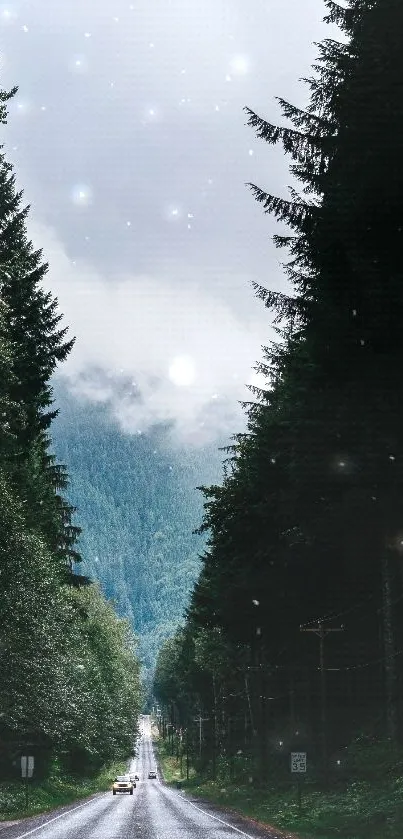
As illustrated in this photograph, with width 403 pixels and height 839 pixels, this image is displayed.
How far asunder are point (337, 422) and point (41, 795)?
37.2 metres

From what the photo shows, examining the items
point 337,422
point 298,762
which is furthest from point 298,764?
point 337,422

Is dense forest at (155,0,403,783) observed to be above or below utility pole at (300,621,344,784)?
above

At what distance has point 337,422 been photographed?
2189cm

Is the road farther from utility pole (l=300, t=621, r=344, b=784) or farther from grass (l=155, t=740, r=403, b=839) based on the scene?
utility pole (l=300, t=621, r=344, b=784)

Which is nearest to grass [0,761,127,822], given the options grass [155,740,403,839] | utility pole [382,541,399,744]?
grass [155,740,403,839]

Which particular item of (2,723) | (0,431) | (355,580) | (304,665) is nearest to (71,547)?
(2,723)

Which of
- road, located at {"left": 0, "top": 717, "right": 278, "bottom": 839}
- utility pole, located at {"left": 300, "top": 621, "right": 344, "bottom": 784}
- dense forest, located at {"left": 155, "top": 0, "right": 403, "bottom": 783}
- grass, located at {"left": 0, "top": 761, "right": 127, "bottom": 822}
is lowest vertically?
grass, located at {"left": 0, "top": 761, "right": 127, "bottom": 822}

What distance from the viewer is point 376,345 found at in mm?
20406

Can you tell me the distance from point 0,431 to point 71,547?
103ft

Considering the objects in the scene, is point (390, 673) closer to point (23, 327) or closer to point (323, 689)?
point (323, 689)

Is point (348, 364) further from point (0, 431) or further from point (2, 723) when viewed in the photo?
point (2, 723)

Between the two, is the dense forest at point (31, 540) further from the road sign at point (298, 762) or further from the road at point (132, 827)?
the road sign at point (298, 762)

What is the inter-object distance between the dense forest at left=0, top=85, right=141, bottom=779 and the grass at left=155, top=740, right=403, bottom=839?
1196cm

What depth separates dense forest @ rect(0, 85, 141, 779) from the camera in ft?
88.2
